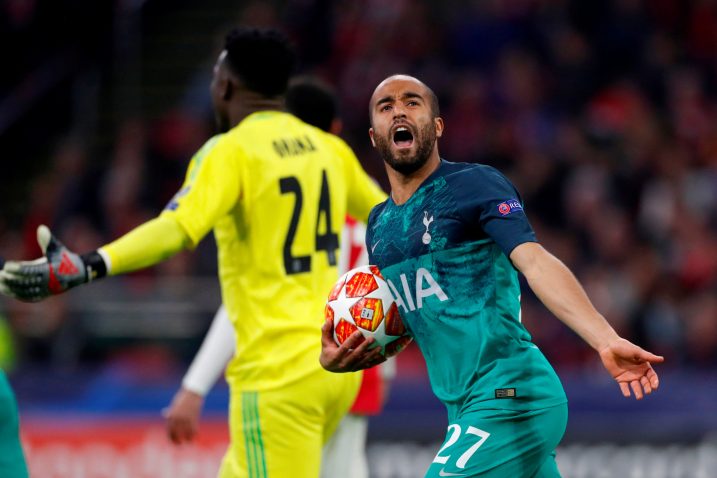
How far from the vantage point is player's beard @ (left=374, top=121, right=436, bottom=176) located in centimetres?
475

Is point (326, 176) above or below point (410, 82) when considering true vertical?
below

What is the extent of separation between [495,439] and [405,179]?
3.30 feet

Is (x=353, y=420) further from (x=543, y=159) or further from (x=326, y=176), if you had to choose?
(x=543, y=159)

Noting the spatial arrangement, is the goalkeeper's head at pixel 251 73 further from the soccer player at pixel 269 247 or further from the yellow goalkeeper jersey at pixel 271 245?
the yellow goalkeeper jersey at pixel 271 245

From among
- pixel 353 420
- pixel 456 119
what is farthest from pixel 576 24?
pixel 353 420

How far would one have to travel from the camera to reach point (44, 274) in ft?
15.4

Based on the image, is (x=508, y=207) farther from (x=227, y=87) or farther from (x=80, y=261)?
(x=227, y=87)

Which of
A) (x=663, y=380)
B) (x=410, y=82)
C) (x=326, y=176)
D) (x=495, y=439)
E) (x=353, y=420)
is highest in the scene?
(x=410, y=82)

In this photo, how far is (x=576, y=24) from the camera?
1410 centimetres

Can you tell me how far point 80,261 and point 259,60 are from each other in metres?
1.43

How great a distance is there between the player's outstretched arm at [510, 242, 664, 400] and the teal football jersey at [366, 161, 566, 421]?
0.29 metres

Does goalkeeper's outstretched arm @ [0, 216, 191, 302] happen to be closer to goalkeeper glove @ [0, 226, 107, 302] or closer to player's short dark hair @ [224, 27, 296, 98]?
goalkeeper glove @ [0, 226, 107, 302]

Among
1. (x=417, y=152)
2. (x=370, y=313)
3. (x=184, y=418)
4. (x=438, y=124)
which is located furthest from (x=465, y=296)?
(x=184, y=418)

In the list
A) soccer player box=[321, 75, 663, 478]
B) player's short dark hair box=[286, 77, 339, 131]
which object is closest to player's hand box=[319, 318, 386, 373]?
soccer player box=[321, 75, 663, 478]
